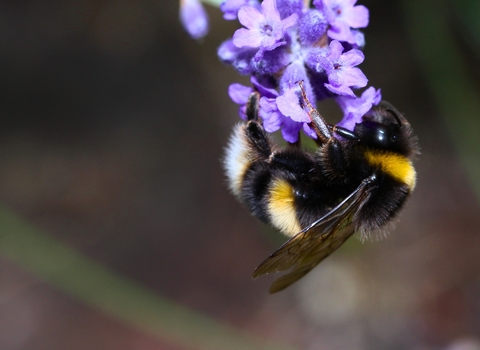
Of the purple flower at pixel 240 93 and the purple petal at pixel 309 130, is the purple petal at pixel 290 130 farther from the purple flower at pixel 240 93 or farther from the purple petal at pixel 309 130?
the purple flower at pixel 240 93

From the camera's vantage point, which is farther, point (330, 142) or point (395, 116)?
point (395, 116)

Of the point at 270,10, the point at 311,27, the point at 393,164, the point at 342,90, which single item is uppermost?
the point at 270,10

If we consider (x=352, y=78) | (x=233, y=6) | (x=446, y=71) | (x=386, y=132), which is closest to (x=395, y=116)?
(x=386, y=132)

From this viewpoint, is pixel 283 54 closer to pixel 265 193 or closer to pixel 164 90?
pixel 265 193

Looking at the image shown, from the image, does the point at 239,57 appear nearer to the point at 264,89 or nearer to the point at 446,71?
the point at 264,89

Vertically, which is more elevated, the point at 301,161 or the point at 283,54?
the point at 283,54

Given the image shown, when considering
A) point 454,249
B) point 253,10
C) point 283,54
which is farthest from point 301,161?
point 454,249
